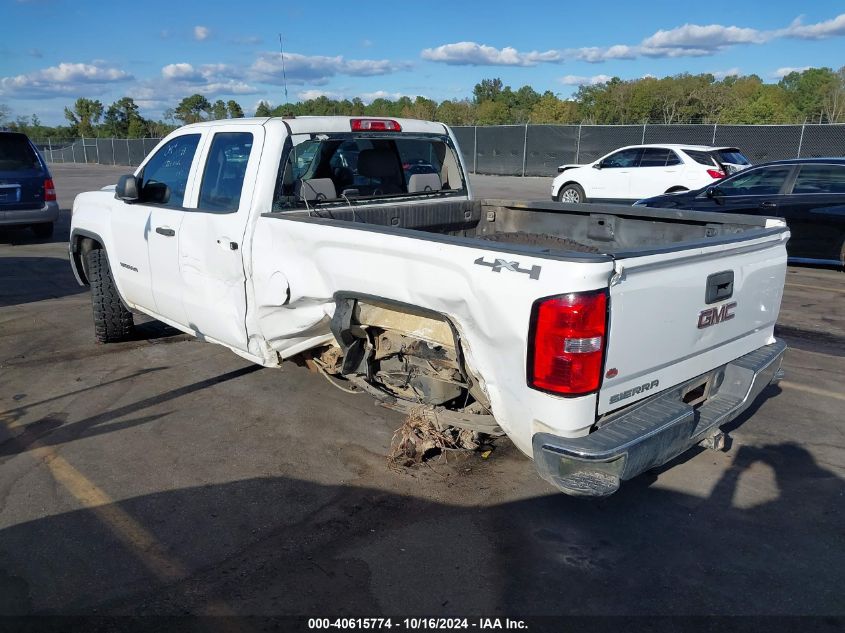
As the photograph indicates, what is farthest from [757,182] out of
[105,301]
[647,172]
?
[105,301]

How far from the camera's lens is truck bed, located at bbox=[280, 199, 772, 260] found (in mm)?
4621

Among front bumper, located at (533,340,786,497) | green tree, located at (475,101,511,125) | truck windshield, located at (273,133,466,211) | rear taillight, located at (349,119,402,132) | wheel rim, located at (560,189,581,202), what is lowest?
wheel rim, located at (560,189,581,202)

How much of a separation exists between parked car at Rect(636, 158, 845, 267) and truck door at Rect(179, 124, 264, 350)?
7488 mm

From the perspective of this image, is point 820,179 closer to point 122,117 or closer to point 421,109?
point 421,109

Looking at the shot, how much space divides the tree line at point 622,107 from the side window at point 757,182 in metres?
30.1

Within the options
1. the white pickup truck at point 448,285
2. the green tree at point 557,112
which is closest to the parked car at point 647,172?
the white pickup truck at point 448,285

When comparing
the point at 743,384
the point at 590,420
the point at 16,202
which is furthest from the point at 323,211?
the point at 16,202

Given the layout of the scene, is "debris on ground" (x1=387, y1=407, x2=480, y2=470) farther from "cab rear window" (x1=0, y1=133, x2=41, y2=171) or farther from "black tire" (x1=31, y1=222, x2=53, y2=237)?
"black tire" (x1=31, y1=222, x2=53, y2=237)

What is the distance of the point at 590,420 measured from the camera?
3.12m

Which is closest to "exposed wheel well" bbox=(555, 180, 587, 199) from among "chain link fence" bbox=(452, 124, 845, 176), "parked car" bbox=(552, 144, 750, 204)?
"parked car" bbox=(552, 144, 750, 204)

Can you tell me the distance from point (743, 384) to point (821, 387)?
2039mm

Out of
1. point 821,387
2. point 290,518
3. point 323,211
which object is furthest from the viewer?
point 821,387

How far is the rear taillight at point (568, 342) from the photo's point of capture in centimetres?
290

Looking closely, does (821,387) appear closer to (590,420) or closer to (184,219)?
(590,420)
